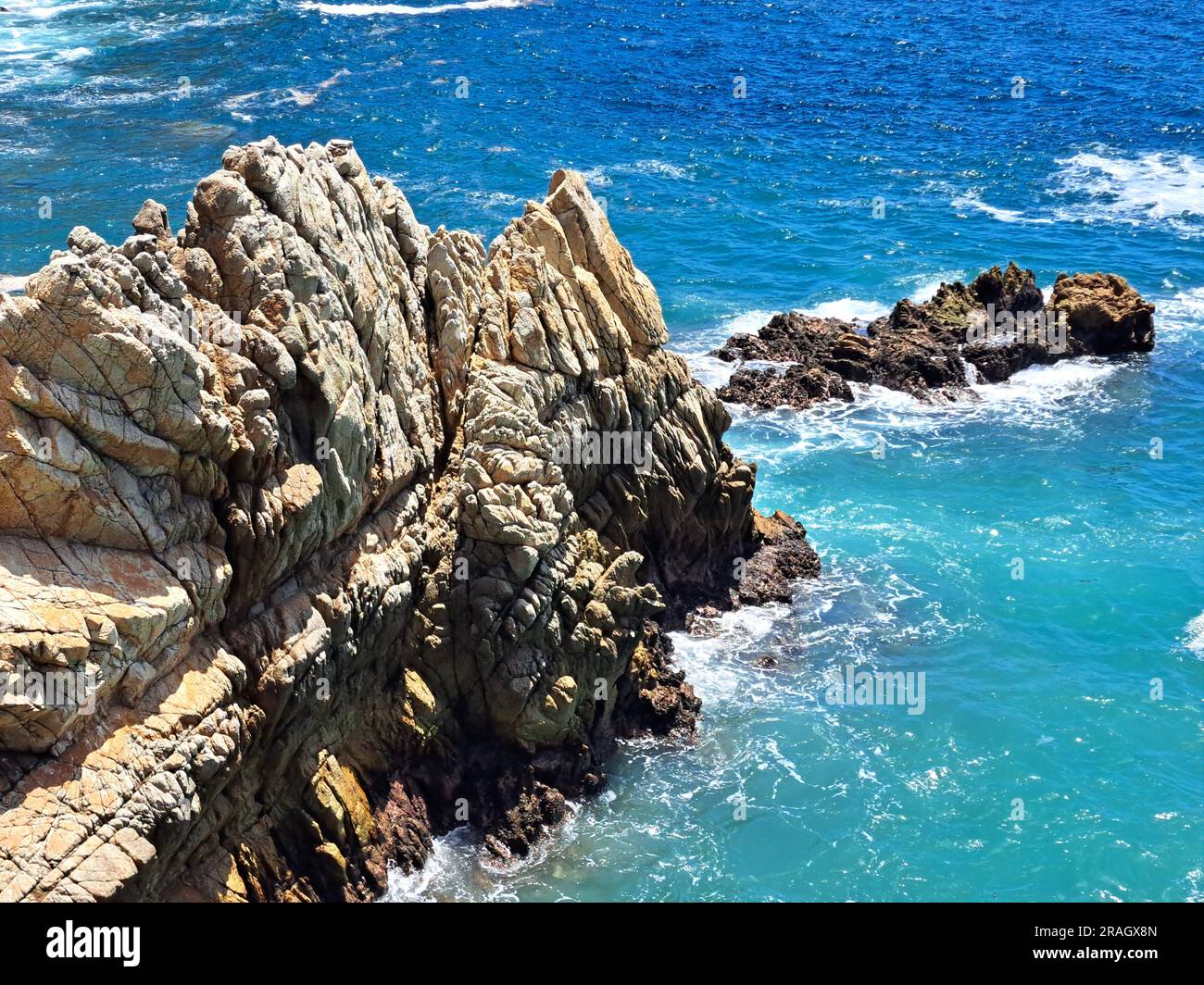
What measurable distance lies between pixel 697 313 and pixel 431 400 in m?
34.9

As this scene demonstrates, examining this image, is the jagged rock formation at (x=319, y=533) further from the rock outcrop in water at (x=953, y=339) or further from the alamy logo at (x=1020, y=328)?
the alamy logo at (x=1020, y=328)

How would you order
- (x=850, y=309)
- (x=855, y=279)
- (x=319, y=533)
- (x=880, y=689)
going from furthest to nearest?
(x=855, y=279) → (x=850, y=309) → (x=880, y=689) → (x=319, y=533)

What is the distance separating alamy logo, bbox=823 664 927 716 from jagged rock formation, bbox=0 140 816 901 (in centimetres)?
480

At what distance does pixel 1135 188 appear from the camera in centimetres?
8025

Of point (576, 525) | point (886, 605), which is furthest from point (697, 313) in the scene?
point (576, 525)

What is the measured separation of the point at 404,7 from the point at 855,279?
60.3 meters

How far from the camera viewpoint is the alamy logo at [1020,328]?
61594mm

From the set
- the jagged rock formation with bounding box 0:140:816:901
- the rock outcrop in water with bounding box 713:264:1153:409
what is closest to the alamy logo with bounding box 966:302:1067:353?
the rock outcrop in water with bounding box 713:264:1153:409

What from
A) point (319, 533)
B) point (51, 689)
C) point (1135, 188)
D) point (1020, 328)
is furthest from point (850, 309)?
point (51, 689)
